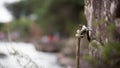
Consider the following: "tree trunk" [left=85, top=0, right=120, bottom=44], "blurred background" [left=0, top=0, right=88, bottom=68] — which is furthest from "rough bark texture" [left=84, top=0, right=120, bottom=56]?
"blurred background" [left=0, top=0, right=88, bottom=68]

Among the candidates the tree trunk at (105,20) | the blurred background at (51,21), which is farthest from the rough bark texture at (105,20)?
the blurred background at (51,21)

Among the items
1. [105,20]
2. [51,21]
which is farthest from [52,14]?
[105,20]

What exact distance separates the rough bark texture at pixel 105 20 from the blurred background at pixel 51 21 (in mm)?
17209

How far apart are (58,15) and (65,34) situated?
4.16 ft

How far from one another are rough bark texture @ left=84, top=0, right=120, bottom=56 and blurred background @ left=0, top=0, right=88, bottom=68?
17.2 meters

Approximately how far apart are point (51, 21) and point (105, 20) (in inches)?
893

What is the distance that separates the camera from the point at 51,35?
2881 centimetres

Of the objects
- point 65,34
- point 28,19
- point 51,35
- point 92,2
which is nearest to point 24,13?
point 28,19

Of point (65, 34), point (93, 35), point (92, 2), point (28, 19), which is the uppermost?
point (28, 19)

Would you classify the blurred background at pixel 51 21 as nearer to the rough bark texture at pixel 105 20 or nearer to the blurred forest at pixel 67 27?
the blurred forest at pixel 67 27

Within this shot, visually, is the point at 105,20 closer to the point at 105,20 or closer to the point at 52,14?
the point at 105,20

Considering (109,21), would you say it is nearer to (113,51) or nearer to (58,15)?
(113,51)

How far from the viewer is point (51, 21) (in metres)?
26.5

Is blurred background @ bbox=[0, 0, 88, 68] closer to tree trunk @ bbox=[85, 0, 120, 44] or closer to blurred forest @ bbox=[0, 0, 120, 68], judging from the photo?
blurred forest @ bbox=[0, 0, 120, 68]
